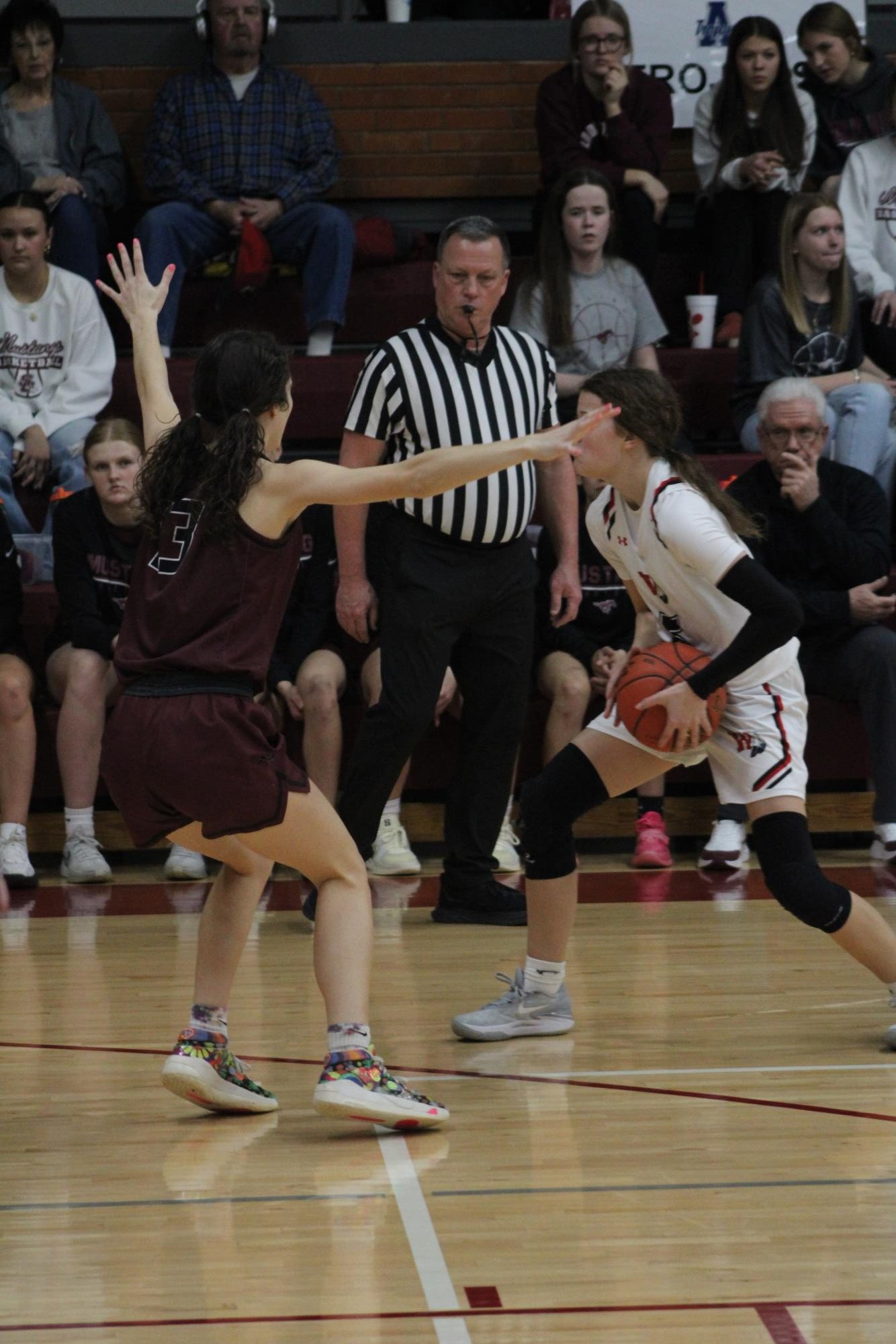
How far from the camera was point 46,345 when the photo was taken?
7410 mm

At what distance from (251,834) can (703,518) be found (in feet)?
4.00

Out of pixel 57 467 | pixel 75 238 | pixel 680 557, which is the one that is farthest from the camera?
pixel 75 238

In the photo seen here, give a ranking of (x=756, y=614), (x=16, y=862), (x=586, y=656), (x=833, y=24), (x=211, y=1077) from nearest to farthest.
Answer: (x=211, y=1077) < (x=756, y=614) < (x=16, y=862) < (x=586, y=656) < (x=833, y=24)

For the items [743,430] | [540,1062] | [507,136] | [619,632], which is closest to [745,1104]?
[540,1062]

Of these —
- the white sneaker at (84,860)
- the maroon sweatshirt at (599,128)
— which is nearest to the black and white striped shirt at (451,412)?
the white sneaker at (84,860)

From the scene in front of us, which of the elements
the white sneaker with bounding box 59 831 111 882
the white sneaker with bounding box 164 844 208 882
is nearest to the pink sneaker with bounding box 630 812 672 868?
the white sneaker with bounding box 164 844 208 882

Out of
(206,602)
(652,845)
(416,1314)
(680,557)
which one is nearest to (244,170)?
(652,845)

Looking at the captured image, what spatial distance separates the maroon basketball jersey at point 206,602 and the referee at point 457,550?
1.81m

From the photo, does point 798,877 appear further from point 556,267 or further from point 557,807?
point 556,267

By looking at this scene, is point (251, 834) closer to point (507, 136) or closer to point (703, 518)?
point (703, 518)

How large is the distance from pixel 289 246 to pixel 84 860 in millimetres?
3162

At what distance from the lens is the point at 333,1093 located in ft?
11.0

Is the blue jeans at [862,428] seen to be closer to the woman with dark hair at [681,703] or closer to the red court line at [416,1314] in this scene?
the woman with dark hair at [681,703]

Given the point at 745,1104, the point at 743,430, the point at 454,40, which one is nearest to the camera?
the point at 745,1104
